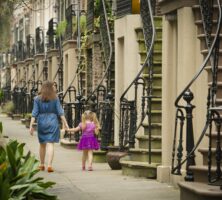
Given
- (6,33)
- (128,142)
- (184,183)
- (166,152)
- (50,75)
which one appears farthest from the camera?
(50,75)

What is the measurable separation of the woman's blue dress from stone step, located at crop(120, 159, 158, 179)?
5.85 ft

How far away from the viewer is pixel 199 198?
978 cm

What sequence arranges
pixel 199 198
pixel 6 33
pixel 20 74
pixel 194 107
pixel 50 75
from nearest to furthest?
pixel 199 198 → pixel 194 107 → pixel 6 33 → pixel 50 75 → pixel 20 74

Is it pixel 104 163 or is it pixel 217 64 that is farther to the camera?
pixel 104 163

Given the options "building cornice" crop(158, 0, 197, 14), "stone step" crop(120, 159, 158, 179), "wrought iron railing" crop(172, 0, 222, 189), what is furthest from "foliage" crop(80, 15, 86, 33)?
"wrought iron railing" crop(172, 0, 222, 189)

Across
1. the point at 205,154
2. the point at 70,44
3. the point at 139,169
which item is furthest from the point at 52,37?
the point at 205,154

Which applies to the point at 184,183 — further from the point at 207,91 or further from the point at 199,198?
the point at 207,91

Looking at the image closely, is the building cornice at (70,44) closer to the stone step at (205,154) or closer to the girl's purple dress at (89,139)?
the girl's purple dress at (89,139)

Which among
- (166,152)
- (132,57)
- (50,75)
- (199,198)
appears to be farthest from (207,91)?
(50,75)

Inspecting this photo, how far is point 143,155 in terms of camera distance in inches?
556

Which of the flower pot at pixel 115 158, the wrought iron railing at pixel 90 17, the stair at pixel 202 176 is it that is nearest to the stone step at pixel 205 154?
the stair at pixel 202 176

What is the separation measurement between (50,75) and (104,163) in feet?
53.9

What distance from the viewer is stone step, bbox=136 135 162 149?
14227mm

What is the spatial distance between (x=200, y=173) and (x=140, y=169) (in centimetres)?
297
